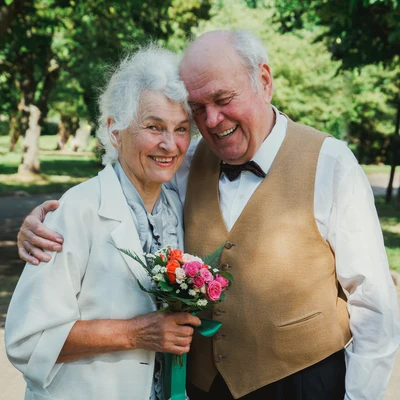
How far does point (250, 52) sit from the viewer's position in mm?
2697

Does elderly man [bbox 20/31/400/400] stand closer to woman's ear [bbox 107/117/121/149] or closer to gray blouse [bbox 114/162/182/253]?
gray blouse [bbox 114/162/182/253]

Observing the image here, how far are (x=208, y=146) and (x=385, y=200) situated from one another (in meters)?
17.8

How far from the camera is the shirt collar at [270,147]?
2734mm

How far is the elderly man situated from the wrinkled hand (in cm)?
31

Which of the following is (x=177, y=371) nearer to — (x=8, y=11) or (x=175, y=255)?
(x=175, y=255)

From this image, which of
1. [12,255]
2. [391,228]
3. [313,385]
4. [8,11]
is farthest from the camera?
[391,228]

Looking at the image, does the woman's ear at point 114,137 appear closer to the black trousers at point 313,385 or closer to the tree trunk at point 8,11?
the black trousers at point 313,385

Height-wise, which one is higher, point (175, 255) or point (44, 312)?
point (175, 255)

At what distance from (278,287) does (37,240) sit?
972 mm

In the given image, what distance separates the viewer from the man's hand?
7.61 ft

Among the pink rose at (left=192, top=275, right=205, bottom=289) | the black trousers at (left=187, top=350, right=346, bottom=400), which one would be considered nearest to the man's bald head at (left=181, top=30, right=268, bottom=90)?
the pink rose at (left=192, top=275, right=205, bottom=289)

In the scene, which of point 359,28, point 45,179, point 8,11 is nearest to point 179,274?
point 8,11

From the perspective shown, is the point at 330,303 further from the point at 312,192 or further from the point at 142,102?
the point at 142,102

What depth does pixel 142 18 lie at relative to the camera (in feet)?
47.4
